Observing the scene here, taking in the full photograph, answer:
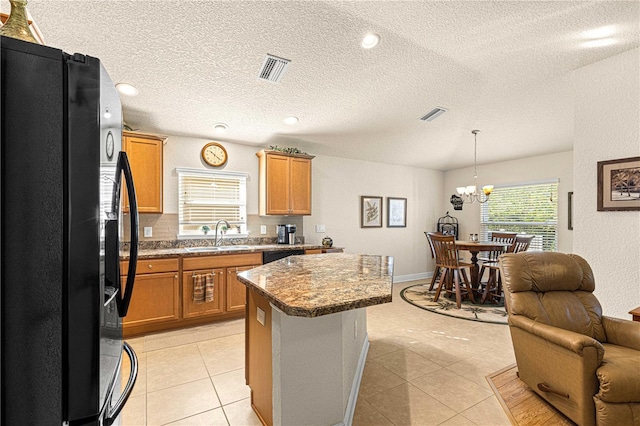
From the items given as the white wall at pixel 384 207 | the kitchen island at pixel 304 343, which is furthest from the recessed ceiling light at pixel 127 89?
the white wall at pixel 384 207

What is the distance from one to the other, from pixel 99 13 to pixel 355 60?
2144 mm

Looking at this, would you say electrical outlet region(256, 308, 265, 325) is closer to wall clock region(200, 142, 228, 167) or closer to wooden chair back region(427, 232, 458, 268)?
wall clock region(200, 142, 228, 167)

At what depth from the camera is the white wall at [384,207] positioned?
5.42 meters

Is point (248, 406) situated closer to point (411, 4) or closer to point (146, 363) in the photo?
point (146, 363)

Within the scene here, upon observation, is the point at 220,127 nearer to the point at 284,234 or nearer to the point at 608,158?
the point at 284,234

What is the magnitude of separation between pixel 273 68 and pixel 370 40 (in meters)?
0.99

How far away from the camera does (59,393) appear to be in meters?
0.83

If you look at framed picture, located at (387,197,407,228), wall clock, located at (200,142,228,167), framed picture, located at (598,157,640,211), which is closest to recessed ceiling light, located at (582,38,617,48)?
framed picture, located at (598,157,640,211)

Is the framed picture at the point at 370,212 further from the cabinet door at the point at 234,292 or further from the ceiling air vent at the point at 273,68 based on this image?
the ceiling air vent at the point at 273,68

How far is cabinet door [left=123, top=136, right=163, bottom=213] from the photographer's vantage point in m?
3.57

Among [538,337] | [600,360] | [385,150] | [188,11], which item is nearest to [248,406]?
[538,337]

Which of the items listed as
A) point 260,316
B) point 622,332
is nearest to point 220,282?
point 260,316

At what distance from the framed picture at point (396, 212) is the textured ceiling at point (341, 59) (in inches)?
75.3

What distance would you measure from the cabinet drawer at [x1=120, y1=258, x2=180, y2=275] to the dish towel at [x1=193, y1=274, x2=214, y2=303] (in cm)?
28
